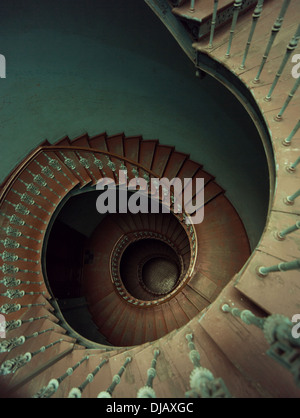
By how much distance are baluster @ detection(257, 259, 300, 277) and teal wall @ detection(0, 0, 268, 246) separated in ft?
15.2

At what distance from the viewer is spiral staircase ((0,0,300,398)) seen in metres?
1.96

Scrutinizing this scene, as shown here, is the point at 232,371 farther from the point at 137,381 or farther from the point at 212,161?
the point at 212,161

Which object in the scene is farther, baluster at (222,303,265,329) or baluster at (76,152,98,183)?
baluster at (76,152,98,183)

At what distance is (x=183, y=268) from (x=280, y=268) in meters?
7.12

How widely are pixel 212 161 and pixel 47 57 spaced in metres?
5.60

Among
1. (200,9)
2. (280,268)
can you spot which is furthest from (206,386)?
(200,9)

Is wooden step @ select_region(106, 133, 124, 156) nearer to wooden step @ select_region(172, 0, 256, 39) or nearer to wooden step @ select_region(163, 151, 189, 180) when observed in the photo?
wooden step @ select_region(163, 151, 189, 180)

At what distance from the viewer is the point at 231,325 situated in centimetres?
209

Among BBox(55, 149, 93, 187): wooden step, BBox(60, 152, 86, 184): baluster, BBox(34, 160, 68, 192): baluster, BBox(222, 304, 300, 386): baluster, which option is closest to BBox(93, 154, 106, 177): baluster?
BBox(55, 149, 93, 187): wooden step

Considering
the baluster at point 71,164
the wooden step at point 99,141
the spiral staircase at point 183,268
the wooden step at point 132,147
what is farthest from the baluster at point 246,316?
the wooden step at point 99,141

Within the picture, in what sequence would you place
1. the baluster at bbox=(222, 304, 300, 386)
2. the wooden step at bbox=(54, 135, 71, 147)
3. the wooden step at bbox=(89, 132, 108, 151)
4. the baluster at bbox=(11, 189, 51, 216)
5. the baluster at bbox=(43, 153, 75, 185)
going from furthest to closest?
1. the wooden step at bbox=(89, 132, 108, 151)
2. the wooden step at bbox=(54, 135, 71, 147)
3. the baluster at bbox=(43, 153, 75, 185)
4. the baluster at bbox=(11, 189, 51, 216)
5. the baluster at bbox=(222, 304, 300, 386)

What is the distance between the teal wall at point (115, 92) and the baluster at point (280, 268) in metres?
4.64

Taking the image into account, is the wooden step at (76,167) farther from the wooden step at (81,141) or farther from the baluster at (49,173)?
the wooden step at (81,141)
